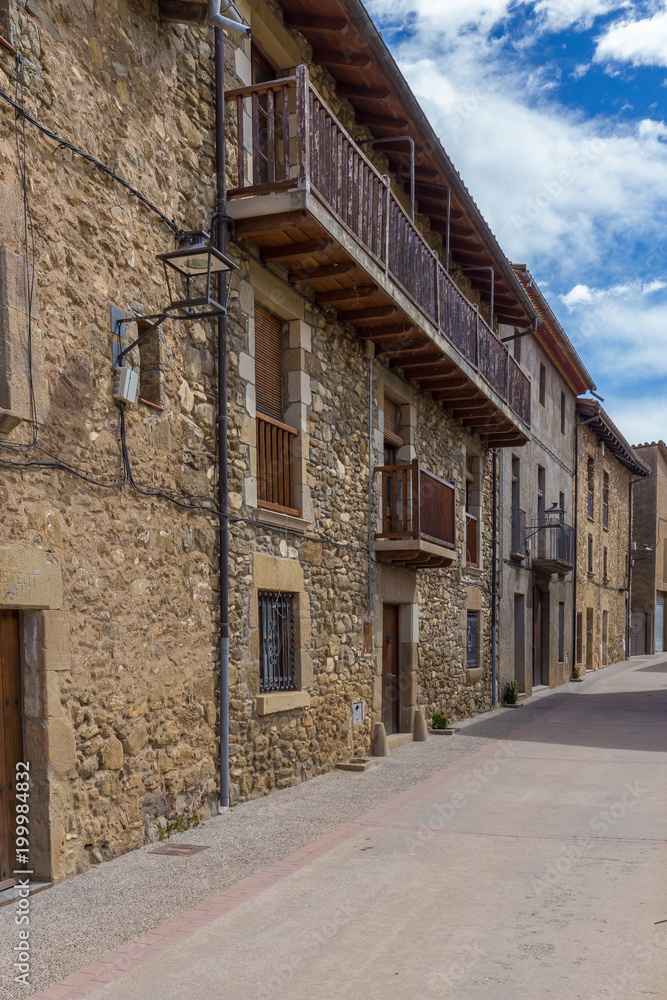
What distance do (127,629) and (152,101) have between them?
3.95 m

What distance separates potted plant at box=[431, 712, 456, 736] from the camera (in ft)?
42.0

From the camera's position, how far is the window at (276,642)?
27.7ft

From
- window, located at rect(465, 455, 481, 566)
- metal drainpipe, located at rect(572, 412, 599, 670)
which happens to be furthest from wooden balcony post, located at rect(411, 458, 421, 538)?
metal drainpipe, located at rect(572, 412, 599, 670)

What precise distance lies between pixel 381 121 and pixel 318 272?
3170mm

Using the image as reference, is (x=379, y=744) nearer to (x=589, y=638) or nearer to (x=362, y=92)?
(x=362, y=92)

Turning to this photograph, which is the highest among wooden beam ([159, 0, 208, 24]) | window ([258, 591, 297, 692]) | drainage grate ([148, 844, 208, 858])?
wooden beam ([159, 0, 208, 24])

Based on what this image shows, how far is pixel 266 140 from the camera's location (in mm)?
9102

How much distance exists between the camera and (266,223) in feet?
26.1

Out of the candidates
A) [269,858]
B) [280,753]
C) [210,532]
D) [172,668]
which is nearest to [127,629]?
[172,668]

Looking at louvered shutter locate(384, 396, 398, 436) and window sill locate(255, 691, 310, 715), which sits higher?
louvered shutter locate(384, 396, 398, 436)

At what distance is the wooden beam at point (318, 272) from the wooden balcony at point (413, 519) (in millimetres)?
2813

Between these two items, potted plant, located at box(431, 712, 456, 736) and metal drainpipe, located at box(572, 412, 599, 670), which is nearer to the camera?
potted plant, located at box(431, 712, 456, 736)

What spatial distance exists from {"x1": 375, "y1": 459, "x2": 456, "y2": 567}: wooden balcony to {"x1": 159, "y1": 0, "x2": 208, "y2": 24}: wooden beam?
5.47 metres

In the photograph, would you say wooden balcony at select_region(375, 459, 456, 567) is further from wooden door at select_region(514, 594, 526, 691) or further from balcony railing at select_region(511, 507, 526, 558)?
wooden door at select_region(514, 594, 526, 691)
